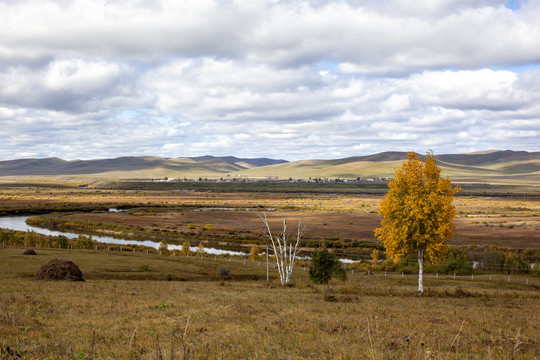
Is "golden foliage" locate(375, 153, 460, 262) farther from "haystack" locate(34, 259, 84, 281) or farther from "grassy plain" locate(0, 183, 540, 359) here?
"haystack" locate(34, 259, 84, 281)

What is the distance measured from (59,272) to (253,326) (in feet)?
67.5

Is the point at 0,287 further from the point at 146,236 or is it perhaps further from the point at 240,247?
the point at 146,236

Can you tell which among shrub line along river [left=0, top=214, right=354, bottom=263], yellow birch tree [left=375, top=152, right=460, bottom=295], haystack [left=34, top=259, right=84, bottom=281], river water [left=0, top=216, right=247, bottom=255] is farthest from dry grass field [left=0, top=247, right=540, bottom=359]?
river water [left=0, top=216, right=247, bottom=255]

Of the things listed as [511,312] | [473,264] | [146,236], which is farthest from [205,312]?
[146,236]

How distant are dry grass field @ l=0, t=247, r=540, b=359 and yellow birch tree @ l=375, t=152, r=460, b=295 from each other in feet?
13.2

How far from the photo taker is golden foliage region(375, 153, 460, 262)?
2856 cm

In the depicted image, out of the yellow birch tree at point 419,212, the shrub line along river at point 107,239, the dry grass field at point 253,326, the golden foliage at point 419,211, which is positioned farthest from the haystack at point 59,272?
the shrub line along river at point 107,239

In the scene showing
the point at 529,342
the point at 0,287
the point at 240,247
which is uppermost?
the point at 529,342

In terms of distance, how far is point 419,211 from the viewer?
93.5ft

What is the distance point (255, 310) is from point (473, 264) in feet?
156

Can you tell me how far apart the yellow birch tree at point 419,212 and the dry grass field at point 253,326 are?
4012 mm

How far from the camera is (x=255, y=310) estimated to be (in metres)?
16.6

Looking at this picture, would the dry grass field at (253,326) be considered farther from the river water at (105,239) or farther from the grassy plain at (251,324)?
the river water at (105,239)

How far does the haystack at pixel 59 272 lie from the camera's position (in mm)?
28250
